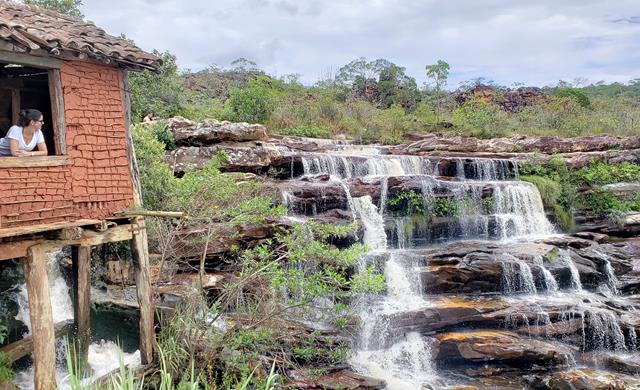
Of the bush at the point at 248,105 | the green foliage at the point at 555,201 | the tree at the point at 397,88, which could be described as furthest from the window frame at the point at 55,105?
the tree at the point at 397,88

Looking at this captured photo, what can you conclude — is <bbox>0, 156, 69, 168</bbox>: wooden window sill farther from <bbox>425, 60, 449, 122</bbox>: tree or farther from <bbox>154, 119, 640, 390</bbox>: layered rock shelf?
<bbox>425, 60, 449, 122</bbox>: tree

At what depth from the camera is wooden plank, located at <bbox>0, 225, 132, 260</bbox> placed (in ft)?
20.6

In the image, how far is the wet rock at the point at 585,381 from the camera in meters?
8.91

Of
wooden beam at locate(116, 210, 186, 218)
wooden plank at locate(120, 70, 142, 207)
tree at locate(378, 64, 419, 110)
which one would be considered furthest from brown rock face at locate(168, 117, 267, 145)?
tree at locate(378, 64, 419, 110)

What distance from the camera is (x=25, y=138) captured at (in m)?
6.68

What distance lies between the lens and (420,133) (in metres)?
26.0

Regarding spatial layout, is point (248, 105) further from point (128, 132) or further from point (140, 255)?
point (140, 255)

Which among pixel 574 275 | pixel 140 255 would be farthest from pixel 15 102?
pixel 574 275

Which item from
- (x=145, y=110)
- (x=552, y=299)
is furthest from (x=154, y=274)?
(x=145, y=110)

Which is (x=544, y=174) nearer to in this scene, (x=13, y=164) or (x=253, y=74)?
(x=13, y=164)

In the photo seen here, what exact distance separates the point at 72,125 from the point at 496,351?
26.9ft

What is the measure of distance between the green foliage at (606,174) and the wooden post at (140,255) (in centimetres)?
1560

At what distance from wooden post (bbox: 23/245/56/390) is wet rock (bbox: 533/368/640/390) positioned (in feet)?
25.8

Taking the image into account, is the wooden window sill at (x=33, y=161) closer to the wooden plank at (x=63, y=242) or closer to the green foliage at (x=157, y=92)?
the wooden plank at (x=63, y=242)
